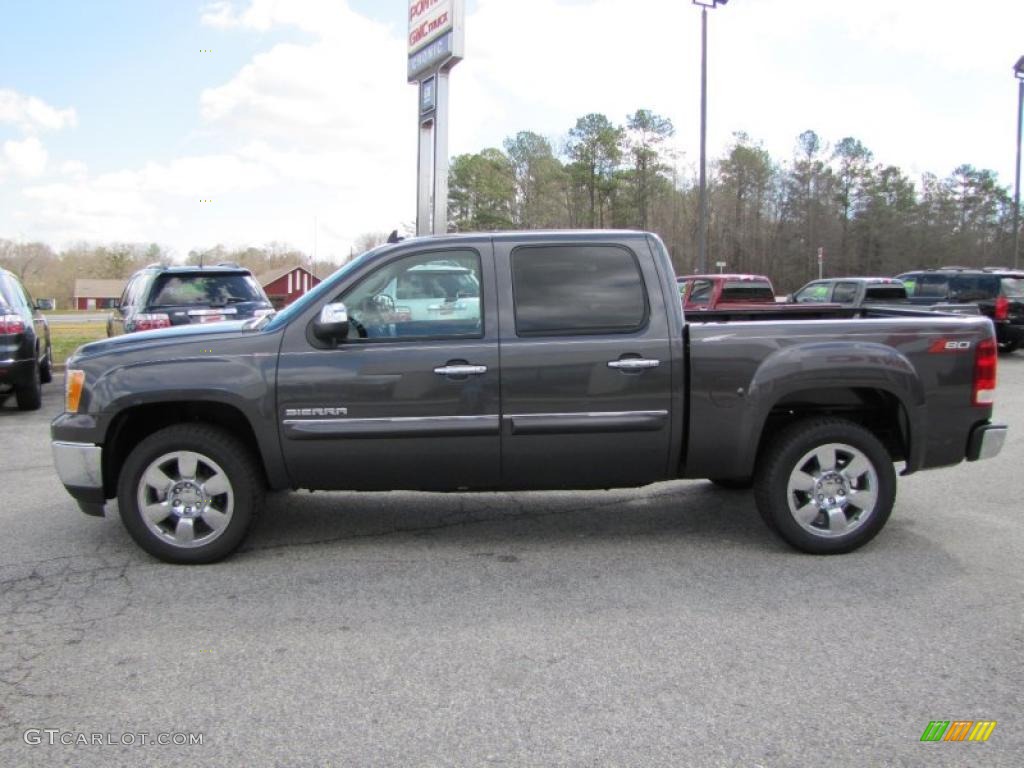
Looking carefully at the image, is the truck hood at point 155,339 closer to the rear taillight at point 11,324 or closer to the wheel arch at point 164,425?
the wheel arch at point 164,425

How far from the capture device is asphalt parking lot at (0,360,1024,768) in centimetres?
288

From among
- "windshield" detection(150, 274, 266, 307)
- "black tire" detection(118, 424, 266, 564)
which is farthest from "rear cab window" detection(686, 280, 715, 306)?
"black tire" detection(118, 424, 266, 564)

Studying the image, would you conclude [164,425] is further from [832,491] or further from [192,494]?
[832,491]

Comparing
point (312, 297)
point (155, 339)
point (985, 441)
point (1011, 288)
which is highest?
point (1011, 288)

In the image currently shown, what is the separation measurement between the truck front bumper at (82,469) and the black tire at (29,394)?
21.8ft

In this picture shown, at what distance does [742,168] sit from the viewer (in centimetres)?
7344

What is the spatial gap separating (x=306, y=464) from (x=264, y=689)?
5.25 feet

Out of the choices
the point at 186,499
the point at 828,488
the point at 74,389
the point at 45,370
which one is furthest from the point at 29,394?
the point at 828,488

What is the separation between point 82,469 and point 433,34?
15.9 meters

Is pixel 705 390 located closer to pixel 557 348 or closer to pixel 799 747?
pixel 557 348

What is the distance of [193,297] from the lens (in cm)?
1089

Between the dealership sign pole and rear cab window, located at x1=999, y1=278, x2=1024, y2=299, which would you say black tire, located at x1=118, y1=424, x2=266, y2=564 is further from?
rear cab window, located at x1=999, y1=278, x2=1024, y2=299

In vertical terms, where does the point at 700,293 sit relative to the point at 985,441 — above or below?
above

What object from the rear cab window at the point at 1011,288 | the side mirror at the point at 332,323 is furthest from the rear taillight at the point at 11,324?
the rear cab window at the point at 1011,288
